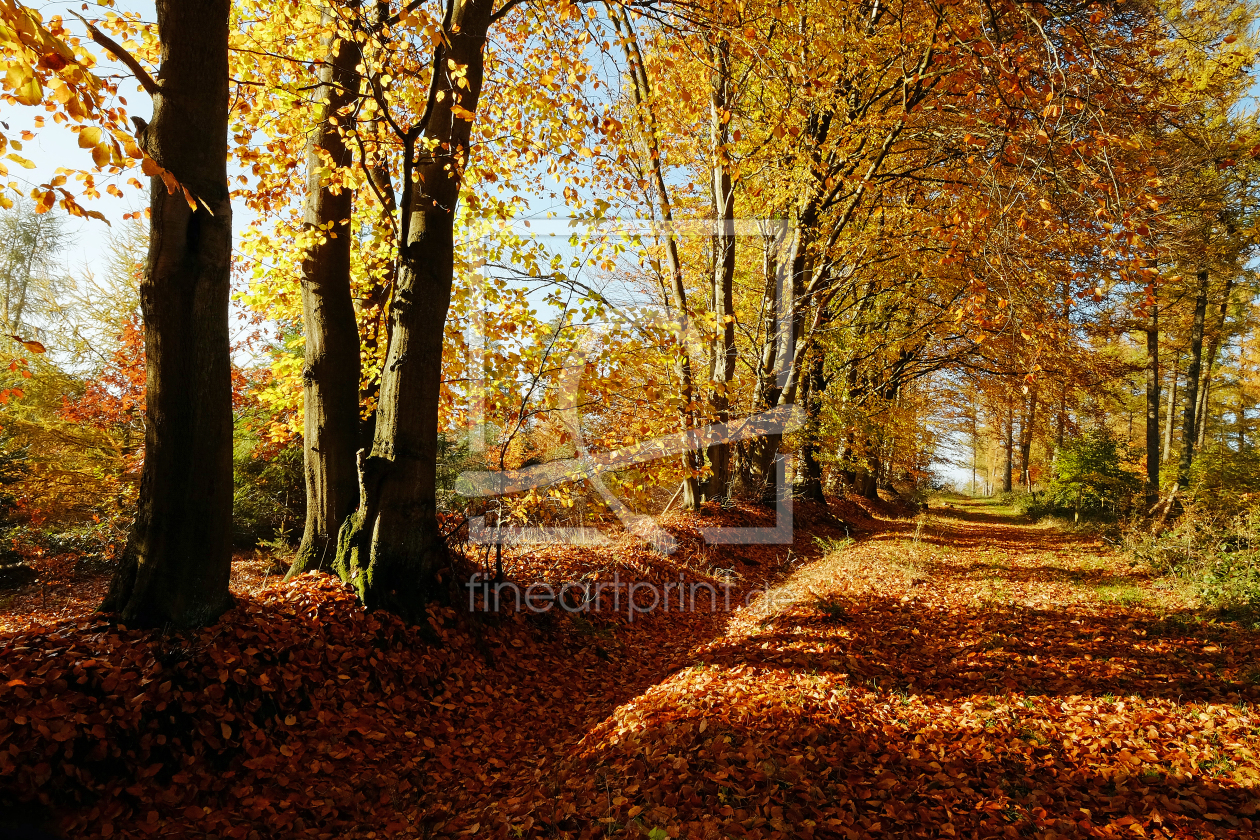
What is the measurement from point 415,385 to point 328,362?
3.96 feet

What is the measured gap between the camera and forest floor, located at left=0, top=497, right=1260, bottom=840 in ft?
10.4

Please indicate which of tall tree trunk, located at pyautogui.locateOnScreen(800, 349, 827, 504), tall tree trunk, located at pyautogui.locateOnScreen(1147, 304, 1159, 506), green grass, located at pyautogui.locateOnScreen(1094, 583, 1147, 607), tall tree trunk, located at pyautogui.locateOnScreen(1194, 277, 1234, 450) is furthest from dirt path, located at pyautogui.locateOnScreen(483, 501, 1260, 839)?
tall tree trunk, located at pyautogui.locateOnScreen(1194, 277, 1234, 450)

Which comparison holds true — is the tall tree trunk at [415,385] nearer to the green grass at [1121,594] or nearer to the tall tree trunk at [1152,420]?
the green grass at [1121,594]

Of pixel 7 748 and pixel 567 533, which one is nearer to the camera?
pixel 7 748

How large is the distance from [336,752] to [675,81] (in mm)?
10351

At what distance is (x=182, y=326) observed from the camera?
155 inches

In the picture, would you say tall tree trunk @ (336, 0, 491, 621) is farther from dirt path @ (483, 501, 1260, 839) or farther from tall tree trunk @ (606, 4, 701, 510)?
tall tree trunk @ (606, 4, 701, 510)

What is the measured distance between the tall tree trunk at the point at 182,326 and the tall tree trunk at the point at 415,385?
4.17 feet

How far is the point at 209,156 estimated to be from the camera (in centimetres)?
398

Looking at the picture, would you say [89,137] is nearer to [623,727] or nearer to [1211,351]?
[623,727]

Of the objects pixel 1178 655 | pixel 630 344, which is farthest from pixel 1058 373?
pixel 630 344

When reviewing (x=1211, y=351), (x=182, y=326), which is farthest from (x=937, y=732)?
(x=1211, y=351)

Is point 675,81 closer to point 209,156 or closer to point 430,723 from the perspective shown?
point 209,156

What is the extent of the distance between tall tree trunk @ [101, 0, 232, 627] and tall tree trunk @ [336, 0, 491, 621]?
4.17 feet
